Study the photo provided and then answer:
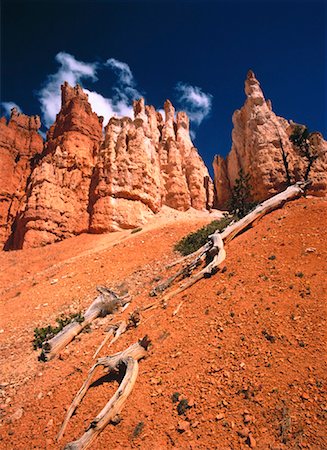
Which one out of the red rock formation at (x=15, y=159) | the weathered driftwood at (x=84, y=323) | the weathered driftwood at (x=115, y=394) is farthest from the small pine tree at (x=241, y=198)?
the red rock formation at (x=15, y=159)

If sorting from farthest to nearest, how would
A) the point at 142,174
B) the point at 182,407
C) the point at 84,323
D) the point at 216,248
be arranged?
the point at 142,174 < the point at 216,248 < the point at 84,323 < the point at 182,407

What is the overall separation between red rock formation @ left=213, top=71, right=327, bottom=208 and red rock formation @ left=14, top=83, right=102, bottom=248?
65.3ft

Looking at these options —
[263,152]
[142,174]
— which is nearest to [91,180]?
[142,174]

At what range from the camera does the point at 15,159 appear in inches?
1401

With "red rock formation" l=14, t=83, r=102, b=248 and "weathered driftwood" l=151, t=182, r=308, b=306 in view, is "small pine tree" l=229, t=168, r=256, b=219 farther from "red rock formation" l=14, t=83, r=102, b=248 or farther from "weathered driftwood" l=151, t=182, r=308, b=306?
"red rock formation" l=14, t=83, r=102, b=248

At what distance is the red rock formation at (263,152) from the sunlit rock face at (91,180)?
7987 millimetres

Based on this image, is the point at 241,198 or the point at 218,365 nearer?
the point at 218,365

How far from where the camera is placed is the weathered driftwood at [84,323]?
7305mm

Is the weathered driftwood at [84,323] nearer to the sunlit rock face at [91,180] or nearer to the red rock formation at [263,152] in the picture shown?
the sunlit rock face at [91,180]

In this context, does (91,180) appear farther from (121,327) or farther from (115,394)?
(115,394)

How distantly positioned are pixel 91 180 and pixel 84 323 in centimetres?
2400

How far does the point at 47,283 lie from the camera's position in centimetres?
1385

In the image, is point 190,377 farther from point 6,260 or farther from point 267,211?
point 6,260

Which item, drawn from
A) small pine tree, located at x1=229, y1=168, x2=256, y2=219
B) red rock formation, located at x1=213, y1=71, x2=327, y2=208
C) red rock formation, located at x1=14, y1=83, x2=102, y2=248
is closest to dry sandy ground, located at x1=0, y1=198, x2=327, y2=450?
small pine tree, located at x1=229, y1=168, x2=256, y2=219
